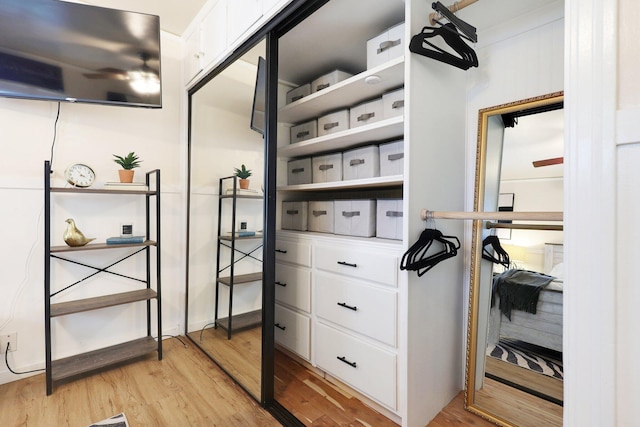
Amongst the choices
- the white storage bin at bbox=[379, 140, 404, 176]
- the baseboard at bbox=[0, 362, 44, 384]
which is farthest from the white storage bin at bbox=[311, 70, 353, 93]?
the baseboard at bbox=[0, 362, 44, 384]

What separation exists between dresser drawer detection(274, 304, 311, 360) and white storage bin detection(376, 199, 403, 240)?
2.64 feet

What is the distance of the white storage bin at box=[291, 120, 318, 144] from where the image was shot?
2195 mm

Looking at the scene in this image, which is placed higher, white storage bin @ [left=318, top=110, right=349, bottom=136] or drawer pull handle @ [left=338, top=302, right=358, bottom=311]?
white storage bin @ [left=318, top=110, right=349, bottom=136]

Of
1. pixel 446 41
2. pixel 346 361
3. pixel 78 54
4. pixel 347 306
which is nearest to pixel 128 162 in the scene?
pixel 78 54

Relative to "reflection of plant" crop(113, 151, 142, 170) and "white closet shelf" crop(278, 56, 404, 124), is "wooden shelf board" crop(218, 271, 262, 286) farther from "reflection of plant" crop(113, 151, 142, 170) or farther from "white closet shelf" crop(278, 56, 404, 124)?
"white closet shelf" crop(278, 56, 404, 124)

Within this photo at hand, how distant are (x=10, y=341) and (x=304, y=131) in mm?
2367

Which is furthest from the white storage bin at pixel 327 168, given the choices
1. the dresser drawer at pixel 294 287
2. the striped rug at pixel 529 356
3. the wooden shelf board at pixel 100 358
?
the wooden shelf board at pixel 100 358

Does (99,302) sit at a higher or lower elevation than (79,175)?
lower

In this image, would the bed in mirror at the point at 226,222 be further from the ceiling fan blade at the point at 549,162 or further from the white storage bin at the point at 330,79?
the ceiling fan blade at the point at 549,162

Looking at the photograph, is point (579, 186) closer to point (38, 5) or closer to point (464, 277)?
point (464, 277)

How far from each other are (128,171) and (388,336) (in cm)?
207

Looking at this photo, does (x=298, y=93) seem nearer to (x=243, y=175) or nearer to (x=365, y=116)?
(x=365, y=116)

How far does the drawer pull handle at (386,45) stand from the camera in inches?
60.2

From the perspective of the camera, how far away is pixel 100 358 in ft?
6.82
